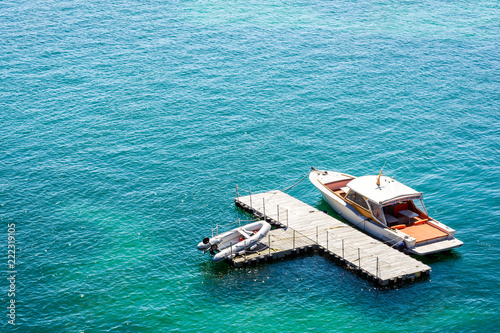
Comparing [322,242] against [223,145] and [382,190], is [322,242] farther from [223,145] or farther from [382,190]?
[223,145]

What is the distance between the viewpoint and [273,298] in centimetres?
5459

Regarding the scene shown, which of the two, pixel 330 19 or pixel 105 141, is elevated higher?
pixel 330 19

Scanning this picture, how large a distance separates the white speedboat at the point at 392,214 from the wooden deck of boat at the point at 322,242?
4.63 feet

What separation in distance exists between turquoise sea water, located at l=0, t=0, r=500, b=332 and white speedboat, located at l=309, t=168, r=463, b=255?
2.42 meters

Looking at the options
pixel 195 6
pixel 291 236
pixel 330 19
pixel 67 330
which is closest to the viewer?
pixel 67 330

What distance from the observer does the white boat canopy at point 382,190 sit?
62.8m

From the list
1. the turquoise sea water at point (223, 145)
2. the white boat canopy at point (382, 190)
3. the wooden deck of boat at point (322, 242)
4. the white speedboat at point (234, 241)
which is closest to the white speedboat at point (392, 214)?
the white boat canopy at point (382, 190)

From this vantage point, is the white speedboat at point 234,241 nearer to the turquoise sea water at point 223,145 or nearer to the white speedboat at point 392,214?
the turquoise sea water at point 223,145

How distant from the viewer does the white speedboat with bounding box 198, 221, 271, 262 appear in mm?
59469

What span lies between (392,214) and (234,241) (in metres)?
17.5

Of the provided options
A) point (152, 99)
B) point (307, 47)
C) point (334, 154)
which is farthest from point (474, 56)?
point (152, 99)

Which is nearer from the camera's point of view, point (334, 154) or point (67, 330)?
point (67, 330)

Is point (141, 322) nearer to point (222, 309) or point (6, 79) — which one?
point (222, 309)

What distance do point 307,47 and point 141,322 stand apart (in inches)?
3045
